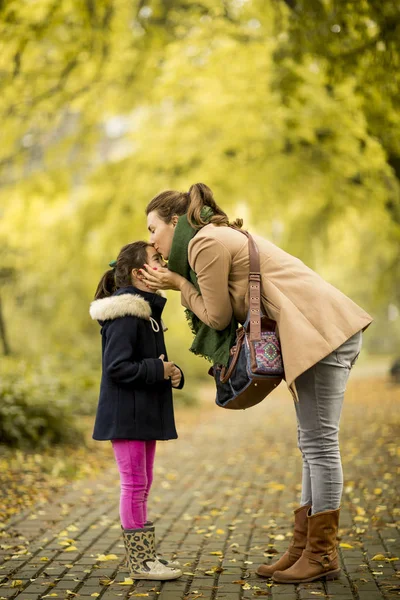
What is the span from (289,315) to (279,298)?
0.09 meters

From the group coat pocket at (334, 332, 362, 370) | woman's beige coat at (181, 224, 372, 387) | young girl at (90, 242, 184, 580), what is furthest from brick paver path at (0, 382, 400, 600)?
woman's beige coat at (181, 224, 372, 387)

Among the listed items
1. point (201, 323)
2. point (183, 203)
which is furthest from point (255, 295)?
point (183, 203)

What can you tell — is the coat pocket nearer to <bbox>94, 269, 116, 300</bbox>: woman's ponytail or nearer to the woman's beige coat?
the woman's beige coat

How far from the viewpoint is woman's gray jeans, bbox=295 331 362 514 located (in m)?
3.72

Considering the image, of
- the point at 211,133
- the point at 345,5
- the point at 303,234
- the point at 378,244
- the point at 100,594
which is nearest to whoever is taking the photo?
the point at 100,594

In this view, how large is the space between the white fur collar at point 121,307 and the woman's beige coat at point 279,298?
34 cm

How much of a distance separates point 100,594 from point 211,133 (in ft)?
32.6

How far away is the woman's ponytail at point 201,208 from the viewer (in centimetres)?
375

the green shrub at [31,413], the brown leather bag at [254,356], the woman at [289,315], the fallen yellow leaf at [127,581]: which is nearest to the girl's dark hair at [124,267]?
the woman at [289,315]

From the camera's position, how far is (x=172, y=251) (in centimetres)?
377

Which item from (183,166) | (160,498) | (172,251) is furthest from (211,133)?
(172,251)

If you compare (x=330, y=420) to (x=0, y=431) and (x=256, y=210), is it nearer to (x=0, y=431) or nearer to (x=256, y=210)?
(x=0, y=431)

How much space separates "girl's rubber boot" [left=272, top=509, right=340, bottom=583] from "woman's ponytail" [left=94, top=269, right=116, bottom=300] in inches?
62.5

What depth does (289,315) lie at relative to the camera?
11.8 ft
